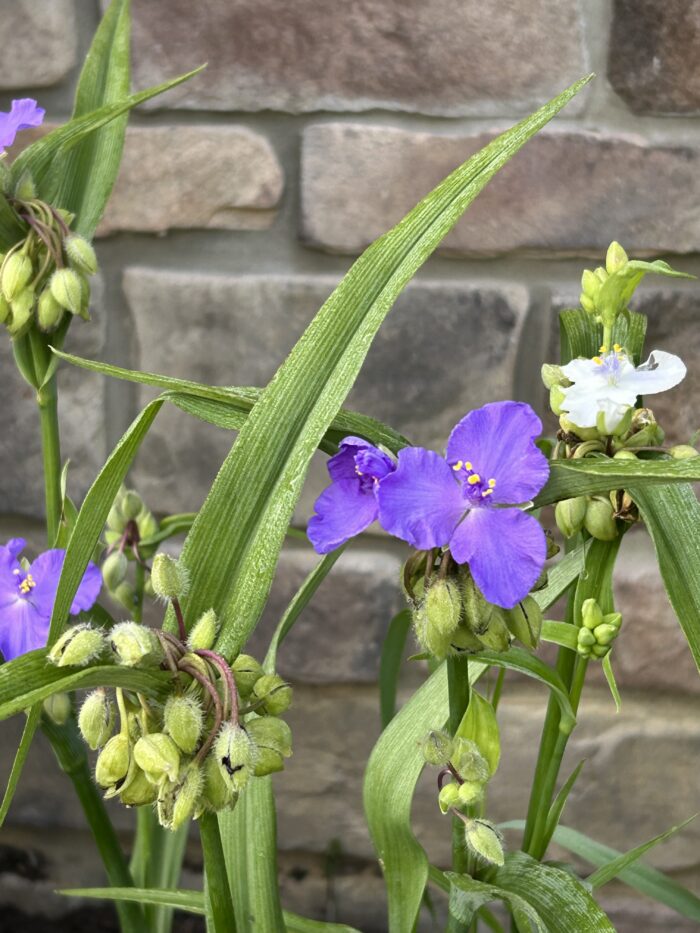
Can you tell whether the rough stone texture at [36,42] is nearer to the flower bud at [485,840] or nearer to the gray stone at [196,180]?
the gray stone at [196,180]

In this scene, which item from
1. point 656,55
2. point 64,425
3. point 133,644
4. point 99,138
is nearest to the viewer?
point 133,644

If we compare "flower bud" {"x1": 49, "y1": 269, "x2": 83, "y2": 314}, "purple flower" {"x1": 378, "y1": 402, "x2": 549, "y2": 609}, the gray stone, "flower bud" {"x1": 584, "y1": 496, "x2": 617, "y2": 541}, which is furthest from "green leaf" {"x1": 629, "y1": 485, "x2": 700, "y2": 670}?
the gray stone

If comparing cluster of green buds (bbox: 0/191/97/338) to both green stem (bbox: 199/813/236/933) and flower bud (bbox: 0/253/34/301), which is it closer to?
flower bud (bbox: 0/253/34/301)

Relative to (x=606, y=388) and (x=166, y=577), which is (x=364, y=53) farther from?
(x=166, y=577)

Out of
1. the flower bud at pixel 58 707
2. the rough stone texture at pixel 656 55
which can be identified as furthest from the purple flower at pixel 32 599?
the rough stone texture at pixel 656 55

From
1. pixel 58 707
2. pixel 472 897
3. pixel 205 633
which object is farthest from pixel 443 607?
pixel 58 707
